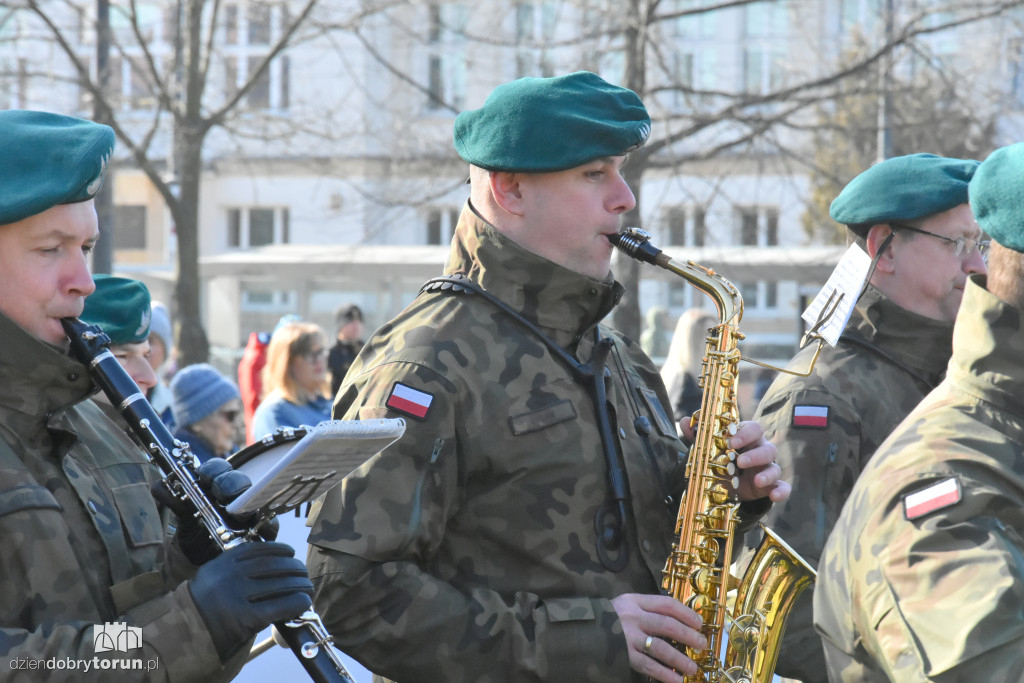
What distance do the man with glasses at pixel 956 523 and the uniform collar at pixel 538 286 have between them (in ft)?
3.04

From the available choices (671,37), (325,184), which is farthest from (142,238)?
(671,37)

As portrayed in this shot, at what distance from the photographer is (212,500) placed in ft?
7.50

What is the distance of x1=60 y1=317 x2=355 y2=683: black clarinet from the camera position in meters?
2.23

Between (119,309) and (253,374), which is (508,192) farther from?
(253,374)

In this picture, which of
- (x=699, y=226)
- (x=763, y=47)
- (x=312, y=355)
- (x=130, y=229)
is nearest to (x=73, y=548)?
(x=312, y=355)

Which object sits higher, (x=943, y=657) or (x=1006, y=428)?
(x=1006, y=428)

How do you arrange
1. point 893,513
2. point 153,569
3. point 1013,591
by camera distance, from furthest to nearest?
point 153,569 → point 893,513 → point 1013,591

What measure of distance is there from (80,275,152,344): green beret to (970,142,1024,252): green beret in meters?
2.81

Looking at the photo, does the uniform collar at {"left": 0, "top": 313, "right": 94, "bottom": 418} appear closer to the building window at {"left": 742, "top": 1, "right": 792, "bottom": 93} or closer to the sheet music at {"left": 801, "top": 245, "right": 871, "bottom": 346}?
the sheet music at {"left": 801, "top": 245, "right": 871, "bottom": 346}

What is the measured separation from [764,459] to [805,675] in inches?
33.7

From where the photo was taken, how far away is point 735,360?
3.24 m

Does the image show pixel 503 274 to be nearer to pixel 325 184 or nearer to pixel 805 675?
pixel 805 675

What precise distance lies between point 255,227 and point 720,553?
90.3 feet

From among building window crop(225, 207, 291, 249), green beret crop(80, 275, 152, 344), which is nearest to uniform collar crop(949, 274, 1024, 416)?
green beret crop(80, 275, 152, 344)
